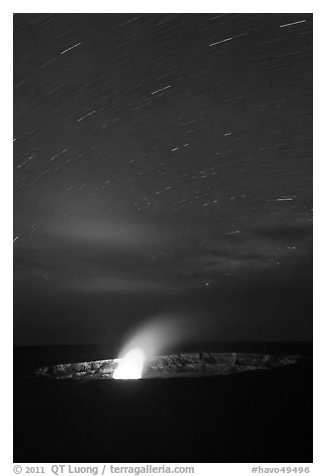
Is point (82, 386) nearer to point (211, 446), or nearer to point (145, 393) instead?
point (145, 393)

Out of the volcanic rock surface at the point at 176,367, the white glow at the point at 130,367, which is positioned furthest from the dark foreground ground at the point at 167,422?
the volcanic rock surface at the point at 176,367

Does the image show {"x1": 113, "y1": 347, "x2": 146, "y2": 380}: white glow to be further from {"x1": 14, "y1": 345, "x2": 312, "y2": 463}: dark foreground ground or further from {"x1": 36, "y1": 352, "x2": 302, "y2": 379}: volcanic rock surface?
{"x1": 14, "y1": 345, "x2": 312, "y2": 463}: dark foreground ground

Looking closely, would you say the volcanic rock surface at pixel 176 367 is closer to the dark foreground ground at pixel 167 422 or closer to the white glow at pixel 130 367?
the white glow at pixel 130 367

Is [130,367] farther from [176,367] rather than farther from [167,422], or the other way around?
[167,422]

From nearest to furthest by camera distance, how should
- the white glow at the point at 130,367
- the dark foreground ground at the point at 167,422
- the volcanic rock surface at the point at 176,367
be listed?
the dark foreground ground at the point at 167,422 < the white glow at the point at 130,367 < the volcanic rock surface at the point at 176,367
